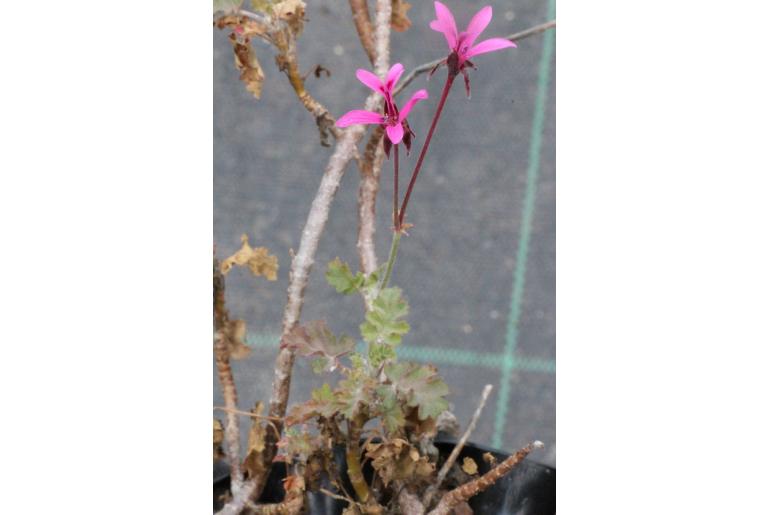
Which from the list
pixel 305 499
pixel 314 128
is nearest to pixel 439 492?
Result: pixel 305 499

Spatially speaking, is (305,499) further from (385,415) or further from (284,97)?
(284,97)

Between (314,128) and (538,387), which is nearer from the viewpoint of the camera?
(314,128)

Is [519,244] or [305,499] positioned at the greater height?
[519,244]

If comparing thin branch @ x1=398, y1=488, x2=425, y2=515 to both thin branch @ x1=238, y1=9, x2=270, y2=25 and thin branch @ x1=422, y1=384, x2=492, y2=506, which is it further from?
thin branch @ x1=238, y1=9, x2=270, y2=25

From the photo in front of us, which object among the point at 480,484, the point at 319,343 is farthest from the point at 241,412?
the point at 480,484

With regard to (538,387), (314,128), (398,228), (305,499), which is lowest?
(305,499)

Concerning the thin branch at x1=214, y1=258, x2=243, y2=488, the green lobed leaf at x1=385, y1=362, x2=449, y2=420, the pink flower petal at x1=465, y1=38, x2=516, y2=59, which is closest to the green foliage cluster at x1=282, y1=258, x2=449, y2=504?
the green lobed leaf at x1=385, y1=362, x2=449, y2=420

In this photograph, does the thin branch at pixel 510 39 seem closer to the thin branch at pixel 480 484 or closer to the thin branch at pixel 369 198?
the thin branch at pixel 369 198
